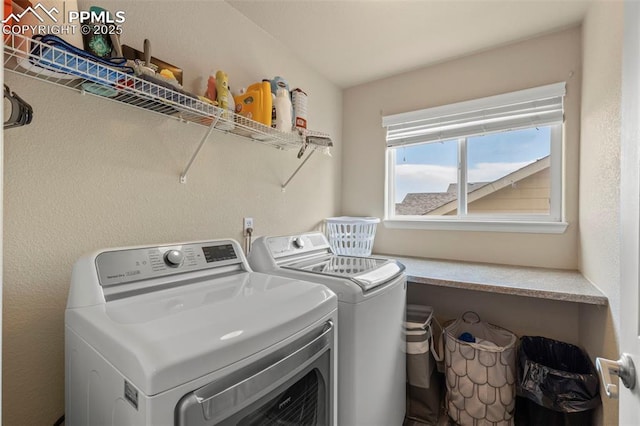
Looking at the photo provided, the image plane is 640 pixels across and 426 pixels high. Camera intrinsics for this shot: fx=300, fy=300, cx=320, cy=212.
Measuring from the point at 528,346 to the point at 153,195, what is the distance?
2297 millimetres

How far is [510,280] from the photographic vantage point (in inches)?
66.4

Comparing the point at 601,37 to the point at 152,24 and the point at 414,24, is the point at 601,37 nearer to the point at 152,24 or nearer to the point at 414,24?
the point at 414,24

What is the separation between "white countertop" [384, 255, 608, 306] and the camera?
145 centimetres

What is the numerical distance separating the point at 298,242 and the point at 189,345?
1.06 meters

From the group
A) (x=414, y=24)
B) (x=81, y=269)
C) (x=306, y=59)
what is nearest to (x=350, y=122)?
(x=306, y=59)

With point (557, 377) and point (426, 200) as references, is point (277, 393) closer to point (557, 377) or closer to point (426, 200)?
point (557, 377)

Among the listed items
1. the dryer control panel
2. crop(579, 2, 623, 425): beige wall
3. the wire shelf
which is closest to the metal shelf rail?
the wire shelf

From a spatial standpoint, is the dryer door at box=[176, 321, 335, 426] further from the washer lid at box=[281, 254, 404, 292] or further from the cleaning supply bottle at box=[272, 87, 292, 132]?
the cleaning supply bottle at box=[272, 87, 292, 132]

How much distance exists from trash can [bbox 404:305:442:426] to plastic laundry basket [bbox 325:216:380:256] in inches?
22.9

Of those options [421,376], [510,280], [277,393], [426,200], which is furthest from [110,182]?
[426,200]

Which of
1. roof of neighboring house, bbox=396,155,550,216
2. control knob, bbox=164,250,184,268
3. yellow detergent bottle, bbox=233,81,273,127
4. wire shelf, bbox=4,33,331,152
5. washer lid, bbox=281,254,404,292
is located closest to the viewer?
wire shelf, bbox=4,33,331,152

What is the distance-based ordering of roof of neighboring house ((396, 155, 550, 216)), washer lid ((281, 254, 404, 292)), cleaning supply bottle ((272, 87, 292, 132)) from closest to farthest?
washer lid ((281, 254, 404, 292)), cleaning supply bottle ((272, 87, 292, 132)), roof of neighboring house ((396, 155, 550, 216))

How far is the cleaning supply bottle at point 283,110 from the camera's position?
1630 millimetres

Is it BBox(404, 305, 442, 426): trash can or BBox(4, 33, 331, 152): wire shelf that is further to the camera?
BBox(404, 305, 442, 426): trash can
